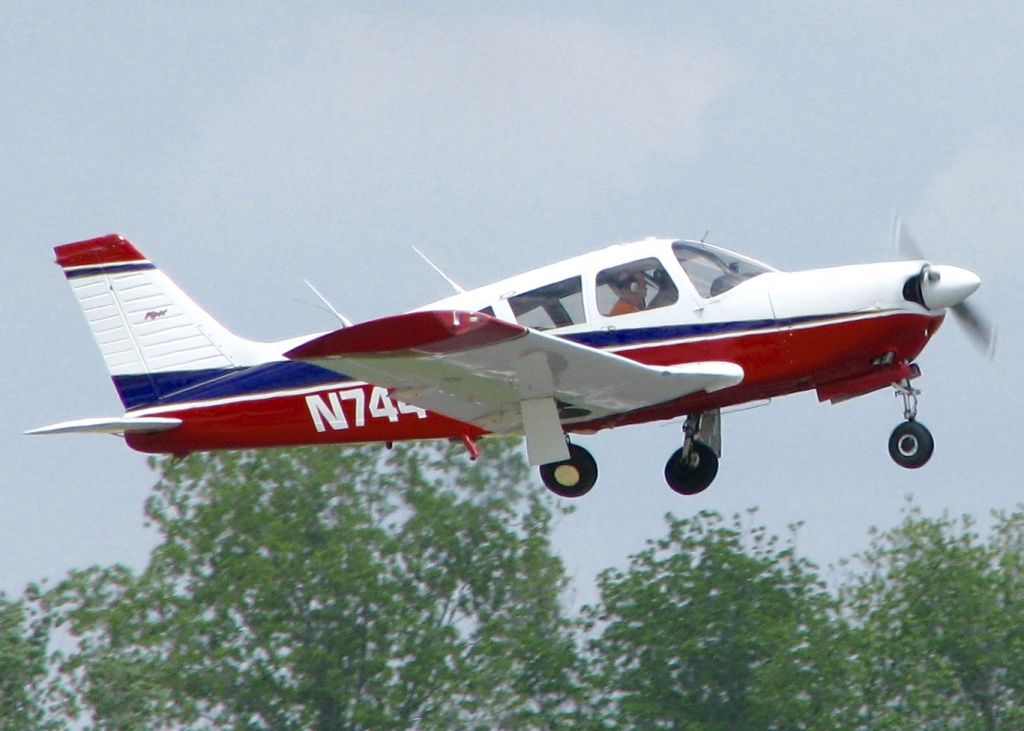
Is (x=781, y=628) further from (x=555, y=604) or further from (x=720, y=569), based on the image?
(x=555, y=604)

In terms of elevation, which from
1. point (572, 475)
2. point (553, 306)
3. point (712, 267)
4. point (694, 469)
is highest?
point (553, 306)

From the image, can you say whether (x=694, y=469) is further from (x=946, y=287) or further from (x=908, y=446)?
(x=946, y=287)

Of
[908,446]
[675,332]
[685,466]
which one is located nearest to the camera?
[675,332]

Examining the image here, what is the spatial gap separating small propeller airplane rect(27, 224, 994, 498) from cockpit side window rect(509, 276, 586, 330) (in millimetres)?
12

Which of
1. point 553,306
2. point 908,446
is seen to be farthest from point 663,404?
point 908,446

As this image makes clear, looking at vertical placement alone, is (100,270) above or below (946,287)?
above

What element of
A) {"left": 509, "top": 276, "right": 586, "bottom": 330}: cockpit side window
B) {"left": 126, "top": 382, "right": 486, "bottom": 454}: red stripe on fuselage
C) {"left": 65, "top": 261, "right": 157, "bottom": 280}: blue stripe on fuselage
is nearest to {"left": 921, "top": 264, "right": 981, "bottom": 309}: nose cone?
{"left": 509, "top": 276, "right": 586, "bottom": 330}: cockpit side window

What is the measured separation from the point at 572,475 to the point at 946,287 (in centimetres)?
355

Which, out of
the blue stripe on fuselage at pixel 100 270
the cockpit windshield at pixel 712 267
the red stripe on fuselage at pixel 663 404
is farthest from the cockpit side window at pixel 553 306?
the blue stripe on fuselage at pixel 100 270

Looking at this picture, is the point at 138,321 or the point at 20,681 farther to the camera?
the point at 20,681

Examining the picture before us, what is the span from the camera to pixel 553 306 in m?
18.0

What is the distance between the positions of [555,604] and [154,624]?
756 cm

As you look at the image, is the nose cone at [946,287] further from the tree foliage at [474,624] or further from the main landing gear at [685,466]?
the tree foliage at [474,624]

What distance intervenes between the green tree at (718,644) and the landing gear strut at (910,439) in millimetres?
16982
